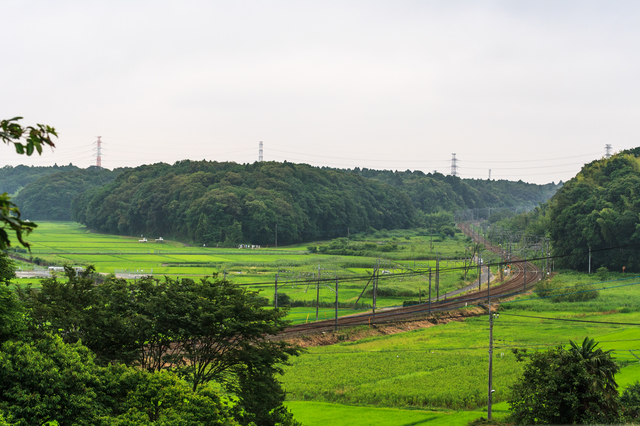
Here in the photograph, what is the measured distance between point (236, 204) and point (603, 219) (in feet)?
218

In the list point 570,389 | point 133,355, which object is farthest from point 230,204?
point 570,389

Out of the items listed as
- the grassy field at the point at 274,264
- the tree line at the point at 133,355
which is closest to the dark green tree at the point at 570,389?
the tree line at the point at 133,355

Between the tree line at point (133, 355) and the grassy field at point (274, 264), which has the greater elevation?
the tree line at point (133, 355)

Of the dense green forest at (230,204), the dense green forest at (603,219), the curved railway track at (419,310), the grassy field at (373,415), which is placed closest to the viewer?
the grassy field at (373,415)

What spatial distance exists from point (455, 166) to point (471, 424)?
17584 cm

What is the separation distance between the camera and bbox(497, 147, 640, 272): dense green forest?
79.2 metres

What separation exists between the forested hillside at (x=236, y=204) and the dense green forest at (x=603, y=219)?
52.5 meters

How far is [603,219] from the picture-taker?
79812mm

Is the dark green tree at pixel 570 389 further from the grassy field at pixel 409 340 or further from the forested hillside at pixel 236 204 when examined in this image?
the forested hillside at pixel 236 204

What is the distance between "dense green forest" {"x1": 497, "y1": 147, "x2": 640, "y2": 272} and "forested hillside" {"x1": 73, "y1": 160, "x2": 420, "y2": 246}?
52.5 m

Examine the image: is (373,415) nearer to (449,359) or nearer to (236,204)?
(449,359)

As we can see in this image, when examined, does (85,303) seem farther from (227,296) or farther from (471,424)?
(471,424)

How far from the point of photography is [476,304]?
59406 millimetres

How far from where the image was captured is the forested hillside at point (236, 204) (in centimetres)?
11638
